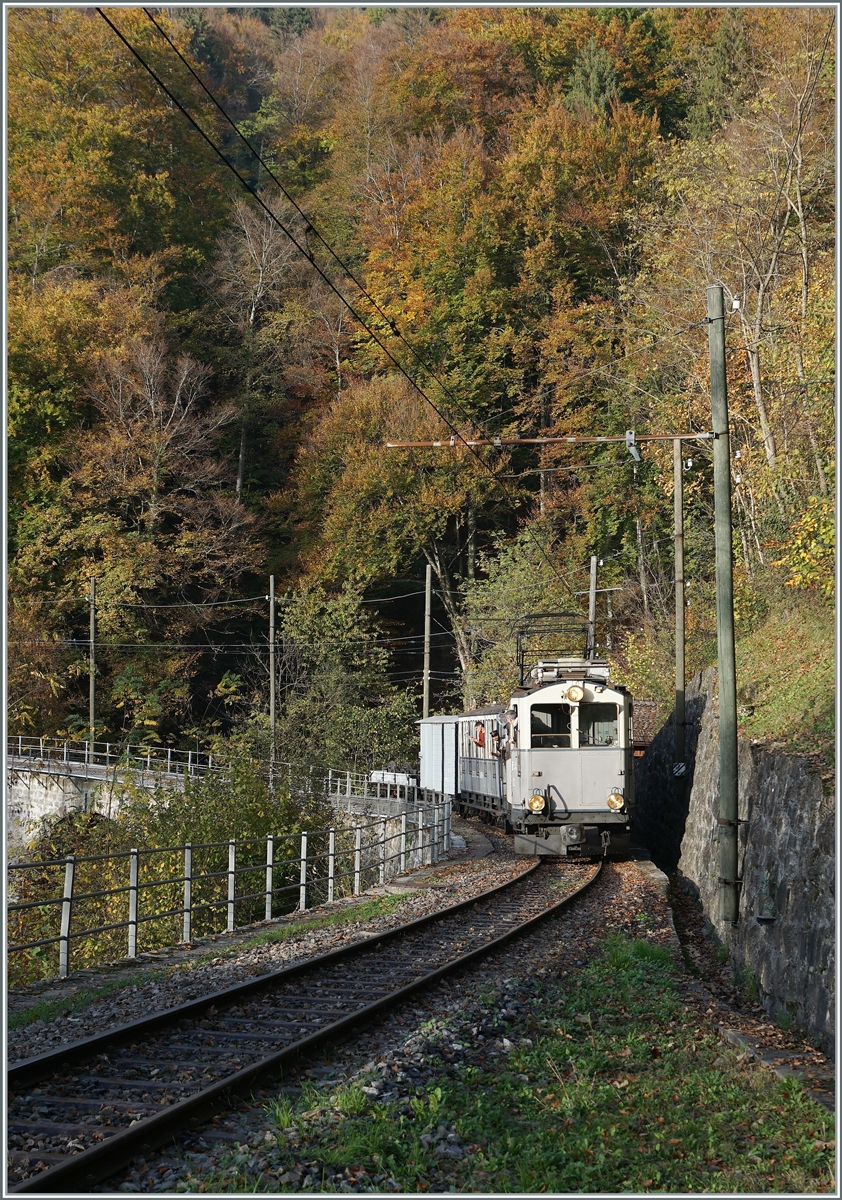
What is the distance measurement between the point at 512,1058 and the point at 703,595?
2800 centimetres

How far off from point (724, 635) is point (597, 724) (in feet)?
27.7

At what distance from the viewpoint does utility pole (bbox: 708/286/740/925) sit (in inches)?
500

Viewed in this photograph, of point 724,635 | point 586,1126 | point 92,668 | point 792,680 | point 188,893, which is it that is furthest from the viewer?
point 92,668

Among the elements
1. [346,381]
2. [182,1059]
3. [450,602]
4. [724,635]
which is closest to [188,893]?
[182,1059]

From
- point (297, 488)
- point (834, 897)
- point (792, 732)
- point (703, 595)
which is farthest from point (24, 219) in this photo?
point (834, 897)

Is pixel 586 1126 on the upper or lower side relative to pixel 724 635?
lower

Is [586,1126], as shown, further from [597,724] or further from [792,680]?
[597,724]

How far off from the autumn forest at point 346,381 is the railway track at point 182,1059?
1019 inches

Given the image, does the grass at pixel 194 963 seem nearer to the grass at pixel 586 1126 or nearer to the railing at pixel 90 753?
the grass at pixel 586 1126

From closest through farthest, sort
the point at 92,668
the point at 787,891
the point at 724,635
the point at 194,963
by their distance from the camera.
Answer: the point at 787,891, the point at 194,963, the point at 724,635, the point at 92,668

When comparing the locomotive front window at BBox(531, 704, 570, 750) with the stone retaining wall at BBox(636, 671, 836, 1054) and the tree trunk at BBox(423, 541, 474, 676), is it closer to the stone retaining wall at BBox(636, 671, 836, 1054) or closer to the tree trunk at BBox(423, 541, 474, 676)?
the stone retaining wall at BBox(636, 671, 836, 1054)

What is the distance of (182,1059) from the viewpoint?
7.75 meters

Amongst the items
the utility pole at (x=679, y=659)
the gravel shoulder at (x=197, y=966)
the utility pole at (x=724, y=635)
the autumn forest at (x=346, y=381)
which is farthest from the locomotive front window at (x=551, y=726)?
the autumn forest at (x=346, y=381)

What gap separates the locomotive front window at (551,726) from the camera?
21578 mm
